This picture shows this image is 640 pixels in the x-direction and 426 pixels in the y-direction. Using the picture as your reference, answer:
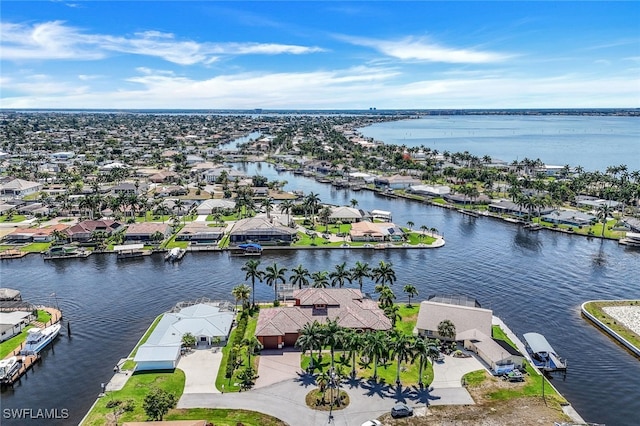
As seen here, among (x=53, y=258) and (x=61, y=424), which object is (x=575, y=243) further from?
(x=53, y=258)

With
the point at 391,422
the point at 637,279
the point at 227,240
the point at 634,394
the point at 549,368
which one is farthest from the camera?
the point at 227,240

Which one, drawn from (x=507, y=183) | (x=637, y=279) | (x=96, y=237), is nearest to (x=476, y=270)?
(x=637, y=279)

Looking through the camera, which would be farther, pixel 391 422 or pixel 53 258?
pixel 53 258

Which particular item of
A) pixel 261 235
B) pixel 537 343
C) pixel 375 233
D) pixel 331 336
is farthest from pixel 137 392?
pixel 375 233

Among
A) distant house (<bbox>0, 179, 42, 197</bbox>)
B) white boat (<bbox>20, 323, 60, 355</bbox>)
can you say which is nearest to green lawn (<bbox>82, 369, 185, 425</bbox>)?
white boat (<bbox>20, 323, 60, 355</bbox>)

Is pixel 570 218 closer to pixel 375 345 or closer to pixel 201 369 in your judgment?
pixel 375 345

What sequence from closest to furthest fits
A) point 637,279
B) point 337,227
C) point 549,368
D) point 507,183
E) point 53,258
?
point 549,368, point 637,279, point 53,258, point 337,227, point 507,183
